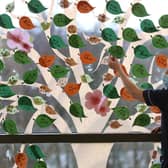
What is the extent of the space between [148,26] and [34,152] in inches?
37.1

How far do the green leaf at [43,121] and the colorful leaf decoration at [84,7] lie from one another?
2.01ft

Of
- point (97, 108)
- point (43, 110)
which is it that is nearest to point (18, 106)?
point (43, 110)

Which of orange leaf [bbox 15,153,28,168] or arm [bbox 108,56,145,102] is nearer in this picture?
arm [bbox 108,56,145,102]

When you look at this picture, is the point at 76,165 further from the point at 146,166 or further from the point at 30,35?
the point at 30,35

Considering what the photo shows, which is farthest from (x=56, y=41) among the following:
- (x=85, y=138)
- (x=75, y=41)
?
(x=85, y=138)

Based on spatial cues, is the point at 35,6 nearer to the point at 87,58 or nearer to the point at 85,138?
the point at 87,58

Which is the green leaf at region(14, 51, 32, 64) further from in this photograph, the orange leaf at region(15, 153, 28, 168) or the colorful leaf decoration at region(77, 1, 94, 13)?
the orange leaf at region(15, 153, 28, 168)

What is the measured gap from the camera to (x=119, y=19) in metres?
2.17

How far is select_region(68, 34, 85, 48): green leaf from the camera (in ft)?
7.12

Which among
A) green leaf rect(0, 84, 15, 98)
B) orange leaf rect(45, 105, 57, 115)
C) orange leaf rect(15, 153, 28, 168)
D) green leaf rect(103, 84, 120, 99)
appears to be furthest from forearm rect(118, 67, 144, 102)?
orange leaf rect(15, 153, 28, 168)

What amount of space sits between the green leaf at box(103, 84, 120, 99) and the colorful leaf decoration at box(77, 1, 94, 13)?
425mm

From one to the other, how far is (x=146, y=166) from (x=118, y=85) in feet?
1.61

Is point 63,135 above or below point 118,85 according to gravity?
below

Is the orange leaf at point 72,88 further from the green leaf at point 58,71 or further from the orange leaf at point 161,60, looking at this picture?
the orange leaf at point 161,60
